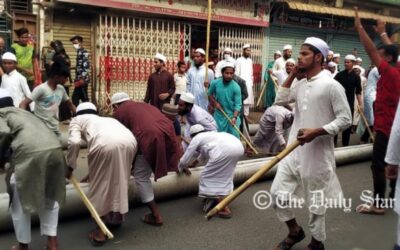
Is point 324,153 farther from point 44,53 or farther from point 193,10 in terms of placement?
point 193,10

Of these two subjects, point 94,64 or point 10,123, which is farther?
point 94,64

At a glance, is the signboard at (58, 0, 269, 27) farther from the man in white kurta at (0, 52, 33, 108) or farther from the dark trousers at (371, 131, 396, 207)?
the dark trousers at (371, 131, 396, 207)

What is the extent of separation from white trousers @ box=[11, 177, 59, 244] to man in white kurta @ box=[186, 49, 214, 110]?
5.12 metres

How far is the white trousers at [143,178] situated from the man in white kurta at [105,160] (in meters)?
0.37

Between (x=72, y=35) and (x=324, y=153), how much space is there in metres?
8.01

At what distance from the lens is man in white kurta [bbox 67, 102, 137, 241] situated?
13.0 ft

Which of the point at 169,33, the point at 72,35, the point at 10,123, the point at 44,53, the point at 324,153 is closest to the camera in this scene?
the point at 10,123

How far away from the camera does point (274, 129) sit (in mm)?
7426

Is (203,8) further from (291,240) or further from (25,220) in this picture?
(25,220)

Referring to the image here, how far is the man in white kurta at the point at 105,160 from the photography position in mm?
3963

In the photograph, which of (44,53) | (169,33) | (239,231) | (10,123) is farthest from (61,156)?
(169,33)

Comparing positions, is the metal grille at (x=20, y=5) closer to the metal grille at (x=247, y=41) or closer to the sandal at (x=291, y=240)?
the metal grille at (x=247, y=41)

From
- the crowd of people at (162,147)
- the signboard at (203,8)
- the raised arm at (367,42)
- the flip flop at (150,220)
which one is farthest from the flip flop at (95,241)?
the signboard at (203,8)

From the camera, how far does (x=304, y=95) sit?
148 inches
